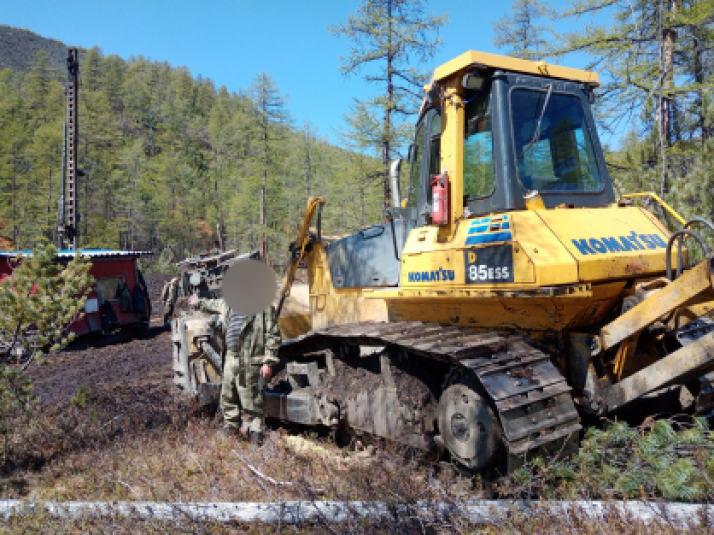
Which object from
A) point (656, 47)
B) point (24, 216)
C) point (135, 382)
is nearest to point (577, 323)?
point (135, 382)

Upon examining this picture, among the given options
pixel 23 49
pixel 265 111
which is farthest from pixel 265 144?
pixel 23 49

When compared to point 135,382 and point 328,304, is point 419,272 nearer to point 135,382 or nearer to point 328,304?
point 328,304

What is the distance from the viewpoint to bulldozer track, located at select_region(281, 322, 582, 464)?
125 inches

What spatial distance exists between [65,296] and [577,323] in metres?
4.54

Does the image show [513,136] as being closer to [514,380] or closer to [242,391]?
[514,380]

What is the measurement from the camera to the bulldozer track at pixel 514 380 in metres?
3.19

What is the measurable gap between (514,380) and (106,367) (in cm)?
908

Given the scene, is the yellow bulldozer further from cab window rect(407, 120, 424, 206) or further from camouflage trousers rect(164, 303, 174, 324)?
camouflage trousers rect(164, 303, 174, 324)

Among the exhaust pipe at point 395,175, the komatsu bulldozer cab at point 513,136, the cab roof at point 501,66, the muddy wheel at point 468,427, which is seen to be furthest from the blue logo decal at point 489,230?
the cab roof at point 501,66

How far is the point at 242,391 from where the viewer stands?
5309 millimetres

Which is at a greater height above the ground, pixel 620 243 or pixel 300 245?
pixel 300 245

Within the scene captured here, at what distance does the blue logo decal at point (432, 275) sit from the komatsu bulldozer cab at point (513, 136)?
1.61 ft

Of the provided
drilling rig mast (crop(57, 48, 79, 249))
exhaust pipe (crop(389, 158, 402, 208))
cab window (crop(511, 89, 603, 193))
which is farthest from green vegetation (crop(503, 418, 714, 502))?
drilling rig mast (crop(57, 48, 79, 249))

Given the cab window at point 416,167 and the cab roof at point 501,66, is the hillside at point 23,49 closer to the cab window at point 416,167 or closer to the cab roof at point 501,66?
the cab window at point 416,167
